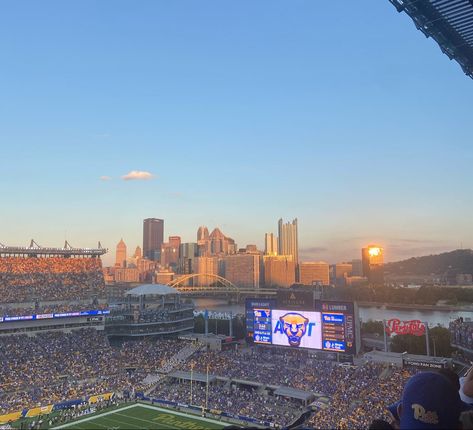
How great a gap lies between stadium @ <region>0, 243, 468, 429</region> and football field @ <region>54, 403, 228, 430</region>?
97 millimetres

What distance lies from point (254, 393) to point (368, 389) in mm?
11736

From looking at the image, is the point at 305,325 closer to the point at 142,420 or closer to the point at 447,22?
the point at 142,420

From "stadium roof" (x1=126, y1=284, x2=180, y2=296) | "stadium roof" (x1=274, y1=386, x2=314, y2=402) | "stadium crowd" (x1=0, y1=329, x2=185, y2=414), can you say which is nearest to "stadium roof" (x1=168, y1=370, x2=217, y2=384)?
"stadium crowd" (x1=0, y1=329, x2=185, y2=414)

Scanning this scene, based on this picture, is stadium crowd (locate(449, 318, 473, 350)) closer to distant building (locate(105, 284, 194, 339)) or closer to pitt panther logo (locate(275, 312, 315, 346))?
pitt panther logo (locate(275, 312, 315, 346))

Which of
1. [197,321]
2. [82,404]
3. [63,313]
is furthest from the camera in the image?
[197,321]

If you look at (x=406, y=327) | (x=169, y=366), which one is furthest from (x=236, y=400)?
(x=406, y=327)

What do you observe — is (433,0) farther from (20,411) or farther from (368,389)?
(20,411)

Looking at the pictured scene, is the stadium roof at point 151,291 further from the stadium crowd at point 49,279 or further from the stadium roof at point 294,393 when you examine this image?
the stadium roof at point 294,393

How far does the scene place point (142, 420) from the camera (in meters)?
41.2

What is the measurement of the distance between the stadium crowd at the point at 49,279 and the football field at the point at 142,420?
82.3ft

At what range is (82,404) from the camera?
4494 cm

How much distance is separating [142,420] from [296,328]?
1797 cm

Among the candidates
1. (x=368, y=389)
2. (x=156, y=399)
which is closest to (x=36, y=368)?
(x=156, y=399)

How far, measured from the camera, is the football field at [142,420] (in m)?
39.4
